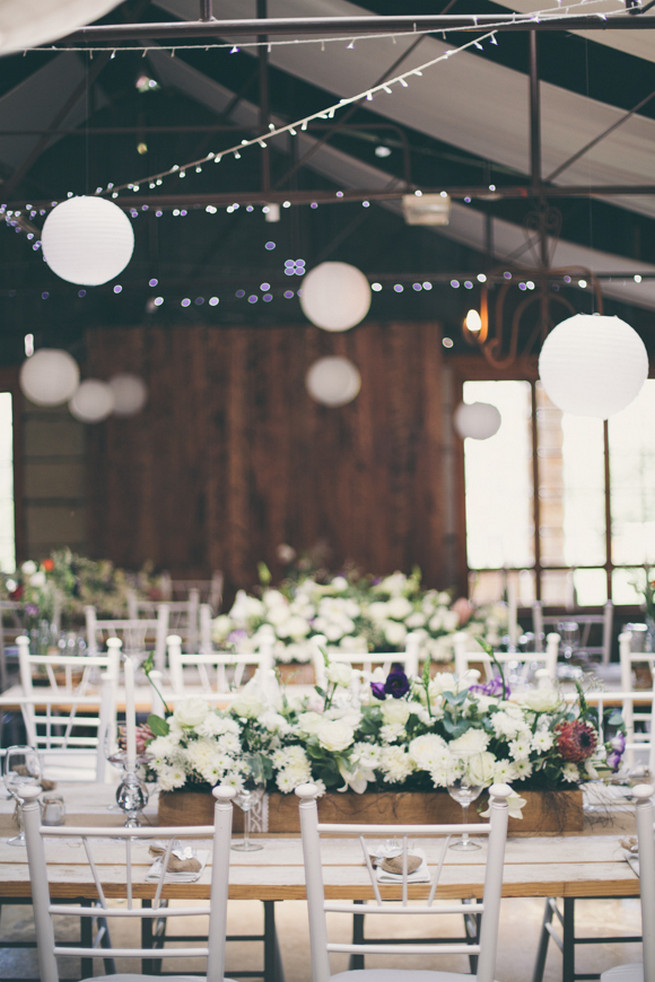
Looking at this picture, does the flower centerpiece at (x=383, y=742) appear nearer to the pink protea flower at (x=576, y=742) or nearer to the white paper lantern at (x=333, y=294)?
the pink protea flower at (x=576, y=742)

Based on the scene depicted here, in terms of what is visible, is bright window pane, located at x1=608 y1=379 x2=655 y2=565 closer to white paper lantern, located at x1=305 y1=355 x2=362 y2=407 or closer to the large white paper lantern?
white paper lantern, located at x1=305 y1=355 x2=362 y2=407

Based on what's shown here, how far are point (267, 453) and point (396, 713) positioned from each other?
6987mm

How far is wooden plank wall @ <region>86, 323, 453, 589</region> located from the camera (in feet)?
31.8

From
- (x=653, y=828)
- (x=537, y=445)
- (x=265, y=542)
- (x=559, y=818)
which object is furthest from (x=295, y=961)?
(x=537, y=445)

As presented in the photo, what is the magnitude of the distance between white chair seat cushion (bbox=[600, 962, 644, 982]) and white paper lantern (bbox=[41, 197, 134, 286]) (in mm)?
2934

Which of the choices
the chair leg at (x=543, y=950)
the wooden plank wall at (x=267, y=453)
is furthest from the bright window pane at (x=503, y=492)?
the chair leg at (x=543, y=950)

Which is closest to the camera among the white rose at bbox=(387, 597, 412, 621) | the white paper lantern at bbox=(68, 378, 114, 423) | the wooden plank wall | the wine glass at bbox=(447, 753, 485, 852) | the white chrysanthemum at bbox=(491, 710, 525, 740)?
the wine glass at bbox=(447, 753, 485, 852)

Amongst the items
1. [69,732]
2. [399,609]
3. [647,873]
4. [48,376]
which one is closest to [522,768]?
[647,873]

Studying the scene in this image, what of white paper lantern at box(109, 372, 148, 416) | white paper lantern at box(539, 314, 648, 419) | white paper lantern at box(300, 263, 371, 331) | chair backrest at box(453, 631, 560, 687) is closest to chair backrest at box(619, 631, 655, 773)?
chair backrest at box(453, 631, 560, 687)

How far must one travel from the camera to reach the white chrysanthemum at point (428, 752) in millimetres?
2689

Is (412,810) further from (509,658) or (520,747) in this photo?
(509,658)

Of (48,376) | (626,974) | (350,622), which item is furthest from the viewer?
(48,376)

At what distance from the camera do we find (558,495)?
1003 cm

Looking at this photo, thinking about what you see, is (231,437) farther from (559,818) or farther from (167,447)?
(559,818)
